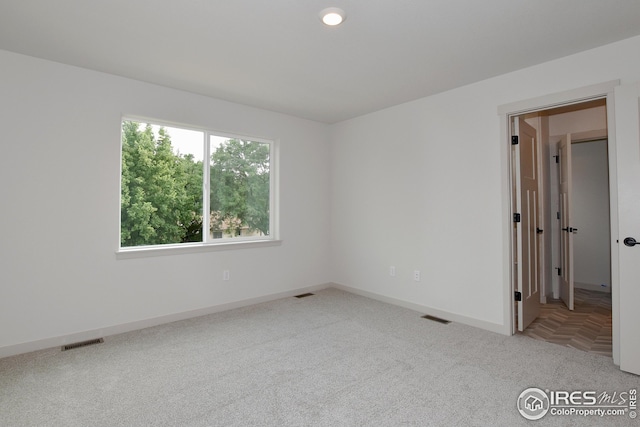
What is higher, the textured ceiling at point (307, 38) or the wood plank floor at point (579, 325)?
the textured ceiling at point (307, 38)

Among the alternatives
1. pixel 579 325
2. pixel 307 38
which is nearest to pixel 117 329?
pixel 307 38

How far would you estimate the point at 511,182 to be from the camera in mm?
3229

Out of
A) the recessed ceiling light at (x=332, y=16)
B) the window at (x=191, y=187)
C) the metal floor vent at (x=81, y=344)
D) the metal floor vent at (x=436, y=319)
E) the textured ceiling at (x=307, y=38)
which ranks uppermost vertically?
the textured ceiling at (x=307, y=38)

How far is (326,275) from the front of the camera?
5168mm

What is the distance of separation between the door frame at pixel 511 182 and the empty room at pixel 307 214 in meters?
0.02

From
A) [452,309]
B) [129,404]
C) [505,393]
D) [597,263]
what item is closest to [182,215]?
[129,404]

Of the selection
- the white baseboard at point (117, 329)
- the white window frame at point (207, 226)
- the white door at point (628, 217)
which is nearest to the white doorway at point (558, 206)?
the white door at point (628, 217)

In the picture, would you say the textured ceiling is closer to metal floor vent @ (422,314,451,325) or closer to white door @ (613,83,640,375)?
white door @ (613,83,640,375)

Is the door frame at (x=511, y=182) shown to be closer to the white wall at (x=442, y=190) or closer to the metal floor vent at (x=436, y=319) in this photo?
the white wall at (x=442, y=190)

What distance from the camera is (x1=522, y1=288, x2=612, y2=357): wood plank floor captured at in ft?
9.88

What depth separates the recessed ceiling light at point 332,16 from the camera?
7.16 ft

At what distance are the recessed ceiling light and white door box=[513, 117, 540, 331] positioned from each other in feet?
6.77

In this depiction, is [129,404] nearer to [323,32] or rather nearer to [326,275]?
[323,32]

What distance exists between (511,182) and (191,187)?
3.37 meters
